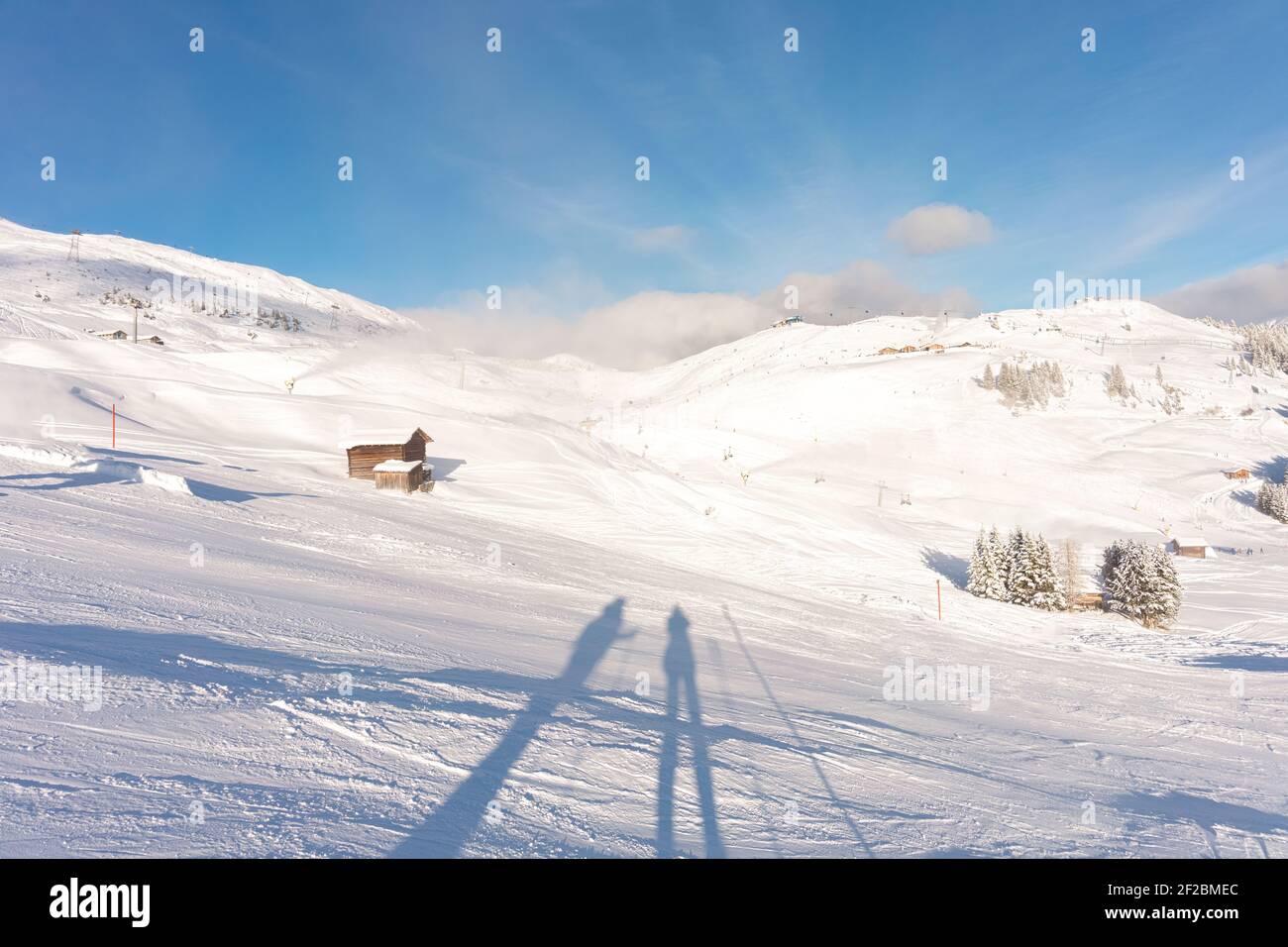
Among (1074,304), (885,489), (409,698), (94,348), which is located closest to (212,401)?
(94,348)

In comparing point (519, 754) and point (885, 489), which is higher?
point (885, 489)

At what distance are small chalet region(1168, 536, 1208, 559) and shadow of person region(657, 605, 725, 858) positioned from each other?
49828 millimetres

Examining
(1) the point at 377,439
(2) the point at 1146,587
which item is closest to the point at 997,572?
(2) the point at 1146,587

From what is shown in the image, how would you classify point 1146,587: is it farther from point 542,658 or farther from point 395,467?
point 395,467

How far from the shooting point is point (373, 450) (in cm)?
3175

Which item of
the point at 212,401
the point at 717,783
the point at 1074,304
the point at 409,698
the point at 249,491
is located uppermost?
the point at 1074,304

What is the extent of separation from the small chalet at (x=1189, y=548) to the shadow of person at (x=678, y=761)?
49.8 m

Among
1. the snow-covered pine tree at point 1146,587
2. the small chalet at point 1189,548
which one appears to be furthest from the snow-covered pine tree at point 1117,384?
the snow-covered pine tree at point 1146,587

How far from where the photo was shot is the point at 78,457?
64.5 ft

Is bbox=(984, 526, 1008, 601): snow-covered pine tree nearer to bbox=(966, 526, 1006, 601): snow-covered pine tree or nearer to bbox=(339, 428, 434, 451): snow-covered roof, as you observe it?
bbox=(966, 526, 1006, 601): snow-covered pine tree

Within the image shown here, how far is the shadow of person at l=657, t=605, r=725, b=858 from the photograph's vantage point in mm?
4508
